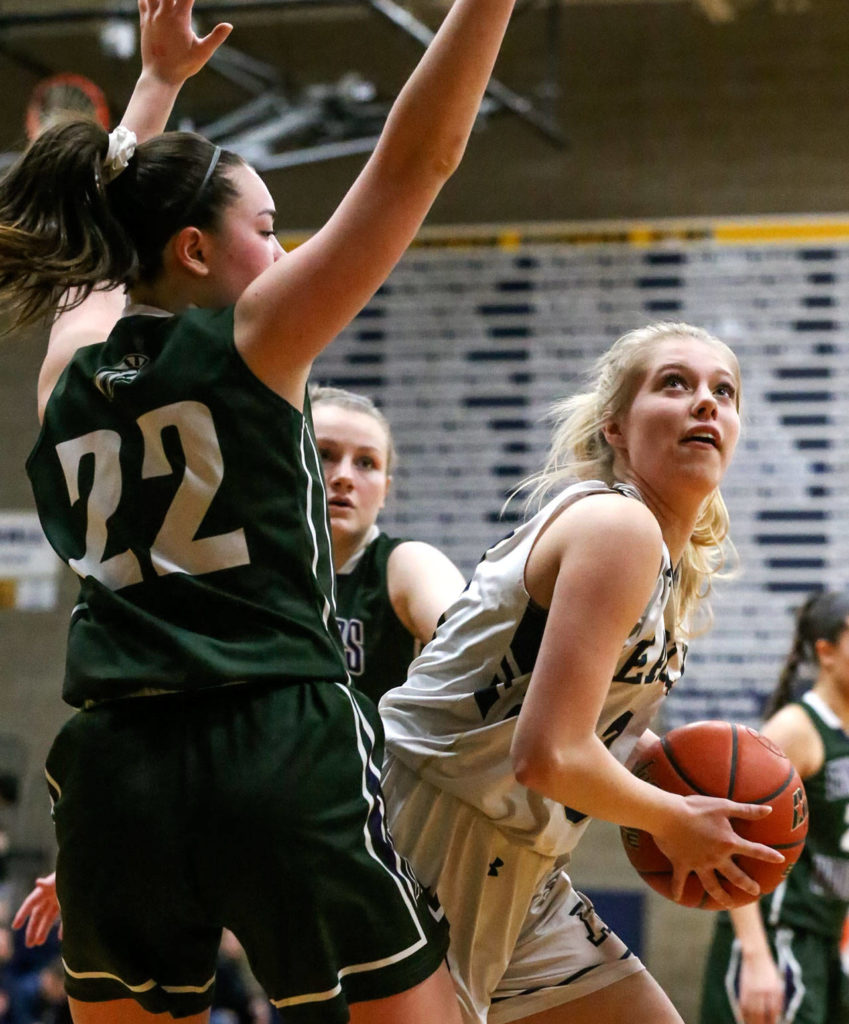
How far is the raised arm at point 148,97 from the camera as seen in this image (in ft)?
7.02

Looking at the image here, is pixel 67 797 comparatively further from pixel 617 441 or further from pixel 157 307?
pixel 617 441

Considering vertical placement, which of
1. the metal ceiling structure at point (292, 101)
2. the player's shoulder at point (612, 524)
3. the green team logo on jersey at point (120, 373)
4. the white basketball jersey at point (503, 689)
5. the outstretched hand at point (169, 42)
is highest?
the metal ceiling structure at point (292, 101)

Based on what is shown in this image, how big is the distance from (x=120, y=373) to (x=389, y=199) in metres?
0.45

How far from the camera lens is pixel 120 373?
72.4 inches

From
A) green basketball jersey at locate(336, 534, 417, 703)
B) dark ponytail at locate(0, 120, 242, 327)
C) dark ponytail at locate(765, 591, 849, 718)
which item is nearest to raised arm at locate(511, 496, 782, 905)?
dark ponytail at locate(0, 120, 242, 327)

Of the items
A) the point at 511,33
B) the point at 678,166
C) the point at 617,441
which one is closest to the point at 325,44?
the point at 511,33

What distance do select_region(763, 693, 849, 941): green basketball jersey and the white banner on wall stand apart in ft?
16.0

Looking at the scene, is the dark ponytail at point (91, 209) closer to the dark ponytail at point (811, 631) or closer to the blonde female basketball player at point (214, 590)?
the blonde female basketball player at point (214, 590)

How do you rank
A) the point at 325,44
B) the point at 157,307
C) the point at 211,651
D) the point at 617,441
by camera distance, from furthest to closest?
the point at 325,44
the point at 617,441
the point at 157,307
the point at 211,651

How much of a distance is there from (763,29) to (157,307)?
6.24m

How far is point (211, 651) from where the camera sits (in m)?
1.74

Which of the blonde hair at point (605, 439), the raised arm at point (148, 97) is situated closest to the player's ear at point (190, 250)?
the raised arm at point (148, 97)

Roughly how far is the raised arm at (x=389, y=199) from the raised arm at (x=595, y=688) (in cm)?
48

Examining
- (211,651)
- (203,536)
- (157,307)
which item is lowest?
(211,651)
